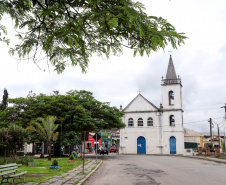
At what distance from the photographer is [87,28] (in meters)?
6.60

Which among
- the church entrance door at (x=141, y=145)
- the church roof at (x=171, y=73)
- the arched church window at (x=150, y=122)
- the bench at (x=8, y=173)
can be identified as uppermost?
the church roof at (x=171, y=73)

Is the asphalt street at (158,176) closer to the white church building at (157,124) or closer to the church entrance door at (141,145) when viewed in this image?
the white church building at (157,124)

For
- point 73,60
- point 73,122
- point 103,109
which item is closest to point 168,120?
point 103,109

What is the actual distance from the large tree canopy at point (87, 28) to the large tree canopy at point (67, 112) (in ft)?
67.9

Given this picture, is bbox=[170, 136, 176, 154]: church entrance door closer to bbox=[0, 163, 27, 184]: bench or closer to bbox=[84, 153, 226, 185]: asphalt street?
bbox=[84, 153, 226, 185]: asphalt street

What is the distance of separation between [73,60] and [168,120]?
124 ft

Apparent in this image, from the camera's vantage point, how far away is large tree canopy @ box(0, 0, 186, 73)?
4.62 metres

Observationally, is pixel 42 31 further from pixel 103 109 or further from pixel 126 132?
pixel 126 132

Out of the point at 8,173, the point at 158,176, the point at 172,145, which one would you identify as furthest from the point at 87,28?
the point at 172,145

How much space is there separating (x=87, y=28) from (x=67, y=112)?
22.6 m

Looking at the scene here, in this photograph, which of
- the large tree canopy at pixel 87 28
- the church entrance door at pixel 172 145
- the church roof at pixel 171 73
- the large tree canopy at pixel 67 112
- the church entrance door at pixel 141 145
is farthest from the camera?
the church roof at pixel 171 73

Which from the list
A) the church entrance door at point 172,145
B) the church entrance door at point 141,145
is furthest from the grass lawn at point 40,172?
the church entrance door at point 141,145

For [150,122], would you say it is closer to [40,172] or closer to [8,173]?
[40,172]

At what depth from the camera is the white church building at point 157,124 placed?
4228 centimetres
